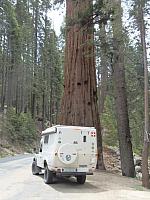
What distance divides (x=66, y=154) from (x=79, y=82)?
26.8ft

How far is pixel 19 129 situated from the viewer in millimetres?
55281

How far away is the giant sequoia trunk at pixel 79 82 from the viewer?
2323cm

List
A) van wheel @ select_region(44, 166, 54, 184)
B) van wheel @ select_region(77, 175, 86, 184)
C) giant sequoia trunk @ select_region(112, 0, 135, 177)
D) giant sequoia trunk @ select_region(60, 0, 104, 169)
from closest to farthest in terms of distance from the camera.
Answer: van wheel @ select_region(44, 166, 54, 184) < van wheel @ select_region(77, 175, 86, 184) < giant sequoia trunk @ select_region(60, 0, 104, 169) < giant sequoia trunk @ select_region(112, 0, 135, 177)

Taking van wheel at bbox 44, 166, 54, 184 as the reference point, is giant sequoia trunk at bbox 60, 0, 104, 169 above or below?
above

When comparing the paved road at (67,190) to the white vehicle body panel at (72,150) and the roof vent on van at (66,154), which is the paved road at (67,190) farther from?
the roof vent on van at (66,154)

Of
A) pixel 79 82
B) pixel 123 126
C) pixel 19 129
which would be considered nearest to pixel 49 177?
pixel 79 82

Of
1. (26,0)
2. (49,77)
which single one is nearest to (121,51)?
(26,0)

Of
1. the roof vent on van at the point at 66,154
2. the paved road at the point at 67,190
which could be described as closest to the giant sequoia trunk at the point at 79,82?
the paved road at the point at 67,190

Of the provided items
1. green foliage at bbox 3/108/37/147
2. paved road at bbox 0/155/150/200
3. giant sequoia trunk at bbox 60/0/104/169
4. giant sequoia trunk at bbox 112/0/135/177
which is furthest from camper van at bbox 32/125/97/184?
green foliage at bbox 3/108/37/147

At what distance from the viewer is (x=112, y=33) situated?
1991 cm

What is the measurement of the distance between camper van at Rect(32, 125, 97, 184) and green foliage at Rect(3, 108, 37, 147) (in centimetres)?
3404

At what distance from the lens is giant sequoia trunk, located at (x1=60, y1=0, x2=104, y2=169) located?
23234 mm

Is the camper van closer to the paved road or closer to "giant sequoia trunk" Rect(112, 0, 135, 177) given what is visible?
the paved road

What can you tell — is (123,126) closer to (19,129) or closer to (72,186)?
(72,186)
